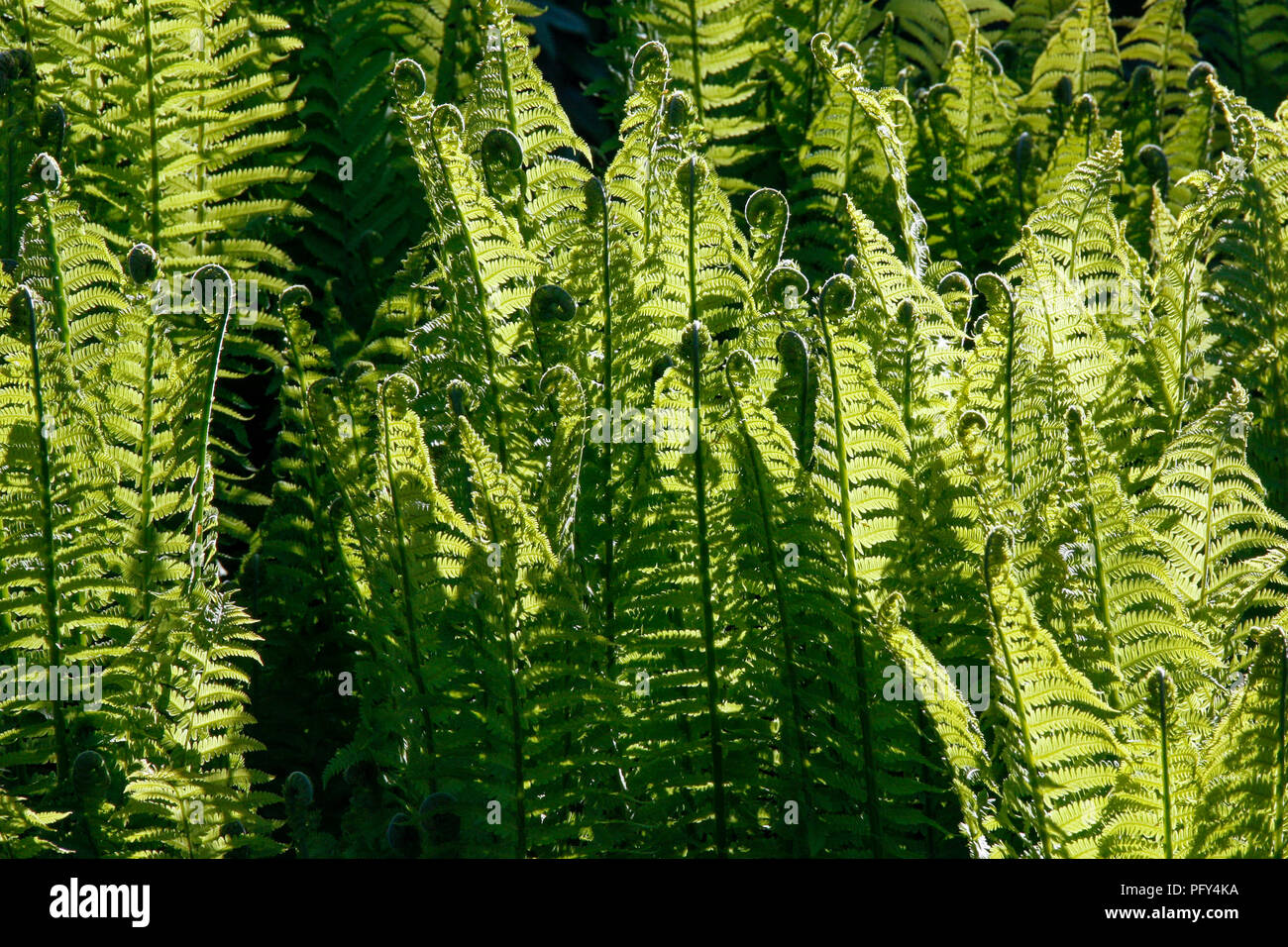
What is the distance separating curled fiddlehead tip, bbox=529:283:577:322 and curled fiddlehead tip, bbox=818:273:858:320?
31 centimetres

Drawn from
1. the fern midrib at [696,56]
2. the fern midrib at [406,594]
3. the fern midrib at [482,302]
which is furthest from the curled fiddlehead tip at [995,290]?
the fern midrib at [696,56]

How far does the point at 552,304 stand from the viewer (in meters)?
1.48

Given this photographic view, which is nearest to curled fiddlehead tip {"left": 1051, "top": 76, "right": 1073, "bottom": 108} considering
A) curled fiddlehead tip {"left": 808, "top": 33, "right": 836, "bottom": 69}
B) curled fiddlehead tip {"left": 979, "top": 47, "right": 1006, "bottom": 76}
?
curled fiddlehead tip {"left": 979, "top": 47, "right": 1006, "bottom": 76}

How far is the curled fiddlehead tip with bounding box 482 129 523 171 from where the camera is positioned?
1.62 meters

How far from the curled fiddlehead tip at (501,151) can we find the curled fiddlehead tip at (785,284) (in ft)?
1.30

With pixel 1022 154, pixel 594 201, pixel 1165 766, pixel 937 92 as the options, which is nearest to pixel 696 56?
pixel 937 92

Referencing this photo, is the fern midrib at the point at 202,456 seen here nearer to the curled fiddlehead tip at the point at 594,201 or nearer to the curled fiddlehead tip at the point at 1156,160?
the curled fiddlehead tip at the point at 594,201

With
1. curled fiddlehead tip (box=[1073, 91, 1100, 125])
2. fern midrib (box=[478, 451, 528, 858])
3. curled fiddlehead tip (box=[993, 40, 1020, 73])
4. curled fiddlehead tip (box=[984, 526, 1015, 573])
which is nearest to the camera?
curled fiddlehead tip (box=[984, 526, 1015, 573])

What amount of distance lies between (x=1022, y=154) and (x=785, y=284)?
948mm

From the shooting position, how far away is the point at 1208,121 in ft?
8.43

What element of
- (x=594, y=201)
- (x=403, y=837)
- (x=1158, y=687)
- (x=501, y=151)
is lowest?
(x=403, y=837)

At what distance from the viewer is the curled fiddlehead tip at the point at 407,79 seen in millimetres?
1495

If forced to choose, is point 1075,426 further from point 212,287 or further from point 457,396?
point 212,287

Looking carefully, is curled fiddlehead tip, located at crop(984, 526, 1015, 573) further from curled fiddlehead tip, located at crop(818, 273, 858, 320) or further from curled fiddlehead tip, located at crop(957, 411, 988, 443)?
curled fiddlehead tip, located at crop(818, 273, 858, 320)
